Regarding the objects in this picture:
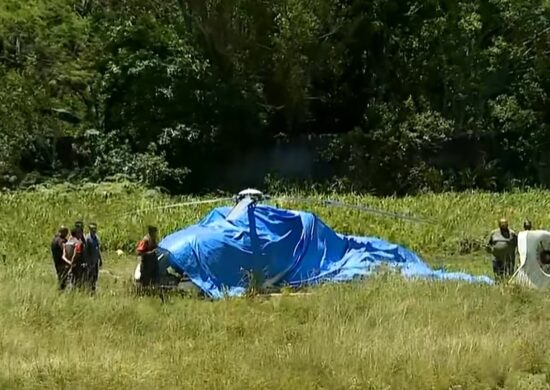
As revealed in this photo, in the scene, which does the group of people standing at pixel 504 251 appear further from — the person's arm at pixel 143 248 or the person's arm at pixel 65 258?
the person's arm at pixel 65 258

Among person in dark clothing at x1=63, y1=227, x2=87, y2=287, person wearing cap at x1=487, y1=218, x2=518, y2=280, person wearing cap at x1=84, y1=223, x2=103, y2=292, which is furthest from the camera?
person wearing cap at x1=487, y1=218, x2=518, y2=280

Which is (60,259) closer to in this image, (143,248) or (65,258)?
(65,258)

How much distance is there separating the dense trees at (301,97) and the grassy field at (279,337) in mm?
14998

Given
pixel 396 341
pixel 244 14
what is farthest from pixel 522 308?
pixel 244 14

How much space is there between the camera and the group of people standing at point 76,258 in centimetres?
1578

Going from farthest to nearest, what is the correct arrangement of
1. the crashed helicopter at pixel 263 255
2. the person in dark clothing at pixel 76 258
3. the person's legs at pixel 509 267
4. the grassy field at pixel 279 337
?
1. the person's legs at pixel 509 267
2. the crashed helicopter at pixel 263 255
3. the person in dark clothing at pixel 76 258
4. the grassy field at pixel 279 337

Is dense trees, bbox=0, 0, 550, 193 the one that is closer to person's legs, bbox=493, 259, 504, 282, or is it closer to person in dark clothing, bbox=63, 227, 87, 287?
person's legs, bbox=493, 259, 504, 282

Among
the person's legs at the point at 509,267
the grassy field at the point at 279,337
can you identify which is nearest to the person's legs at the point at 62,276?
the grassy field at the point at 279,337

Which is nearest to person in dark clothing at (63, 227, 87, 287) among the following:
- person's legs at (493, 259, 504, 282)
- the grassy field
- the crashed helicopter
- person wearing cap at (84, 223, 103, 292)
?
person wearing cap at (84, 223, 103, 292)

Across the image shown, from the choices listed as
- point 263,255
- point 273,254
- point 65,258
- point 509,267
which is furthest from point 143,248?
point 509,267

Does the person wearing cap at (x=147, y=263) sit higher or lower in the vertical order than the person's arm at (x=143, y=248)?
lower

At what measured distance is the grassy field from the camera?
968 centimetres

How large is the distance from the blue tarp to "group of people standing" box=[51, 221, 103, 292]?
4.22ft

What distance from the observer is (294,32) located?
31062mm
